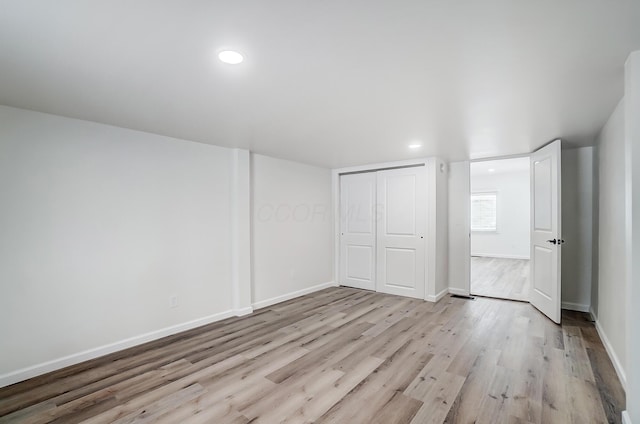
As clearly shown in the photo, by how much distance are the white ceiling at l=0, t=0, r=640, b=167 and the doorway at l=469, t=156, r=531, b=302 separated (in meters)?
5.67

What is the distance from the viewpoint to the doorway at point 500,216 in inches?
317

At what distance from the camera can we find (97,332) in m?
2.89

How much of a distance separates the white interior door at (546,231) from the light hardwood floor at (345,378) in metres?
0.39

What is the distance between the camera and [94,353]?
2854mm

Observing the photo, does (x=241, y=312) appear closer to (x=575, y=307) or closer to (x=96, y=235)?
(x=96, y=235)

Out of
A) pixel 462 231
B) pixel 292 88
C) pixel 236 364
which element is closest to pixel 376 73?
pixel 292 88

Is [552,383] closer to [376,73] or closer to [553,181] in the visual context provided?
[553,181]

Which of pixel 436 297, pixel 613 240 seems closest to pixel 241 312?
pixel 436 297

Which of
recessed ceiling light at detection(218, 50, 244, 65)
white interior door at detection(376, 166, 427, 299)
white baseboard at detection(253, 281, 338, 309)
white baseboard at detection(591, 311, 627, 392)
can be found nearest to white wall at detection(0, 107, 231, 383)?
white baseboard at detection(253, 281, 338, 309)

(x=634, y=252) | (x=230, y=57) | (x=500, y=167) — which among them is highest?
(x=500, y=167)

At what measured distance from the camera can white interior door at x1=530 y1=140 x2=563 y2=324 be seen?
11.8 feet

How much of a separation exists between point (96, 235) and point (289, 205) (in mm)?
2655

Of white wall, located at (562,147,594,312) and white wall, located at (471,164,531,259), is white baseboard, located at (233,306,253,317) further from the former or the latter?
white wall, located at (471,164,531,259)

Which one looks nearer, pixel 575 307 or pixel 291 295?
pixel 575 307
